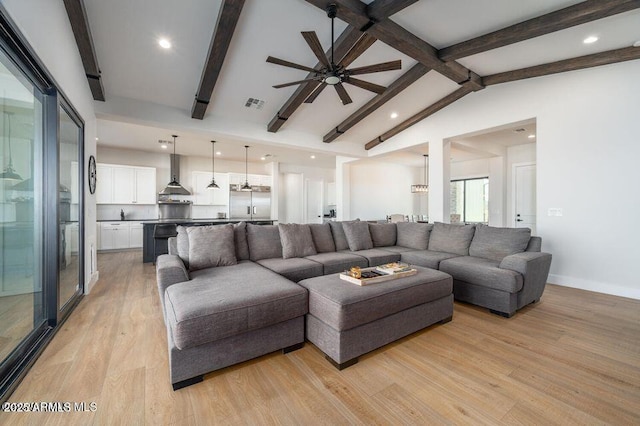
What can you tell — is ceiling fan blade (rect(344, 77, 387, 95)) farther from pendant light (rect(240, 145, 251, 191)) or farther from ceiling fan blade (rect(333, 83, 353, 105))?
pendant light (rect(240, 145, 251, 191))

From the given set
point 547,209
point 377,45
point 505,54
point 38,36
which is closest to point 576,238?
point 547,209

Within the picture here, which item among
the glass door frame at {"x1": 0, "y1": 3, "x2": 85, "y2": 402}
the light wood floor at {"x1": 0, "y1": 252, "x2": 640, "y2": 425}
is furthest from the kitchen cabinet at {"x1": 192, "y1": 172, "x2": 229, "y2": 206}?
the light wood floor at {"x1": 0, "y1": 252, "x2": 640, "y2": 425}

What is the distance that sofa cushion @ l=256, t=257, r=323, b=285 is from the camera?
295 cm

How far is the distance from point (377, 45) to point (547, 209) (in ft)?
11.7

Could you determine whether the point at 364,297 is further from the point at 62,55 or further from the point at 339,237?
the point at 62,55

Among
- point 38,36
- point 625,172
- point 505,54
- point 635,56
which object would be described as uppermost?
point 505,54

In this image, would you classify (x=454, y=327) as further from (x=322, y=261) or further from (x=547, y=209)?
(x=547, y=209)

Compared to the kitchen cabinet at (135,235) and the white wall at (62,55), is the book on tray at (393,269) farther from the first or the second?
the kitchen cabinet at (135,235)

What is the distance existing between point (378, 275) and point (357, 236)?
5.69 ft

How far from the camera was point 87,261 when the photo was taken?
11.7ft

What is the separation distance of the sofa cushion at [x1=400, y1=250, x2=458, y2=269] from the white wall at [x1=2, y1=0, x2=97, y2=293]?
4.27 m

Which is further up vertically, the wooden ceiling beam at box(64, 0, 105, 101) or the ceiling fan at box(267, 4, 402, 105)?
the wooden ceiling beam at box(64, 0, 105, 101)

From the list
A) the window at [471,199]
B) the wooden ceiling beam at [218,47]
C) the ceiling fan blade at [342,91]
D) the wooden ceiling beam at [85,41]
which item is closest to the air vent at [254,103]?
the wooden ceiling beam at [218,47]

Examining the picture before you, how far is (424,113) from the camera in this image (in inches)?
219
